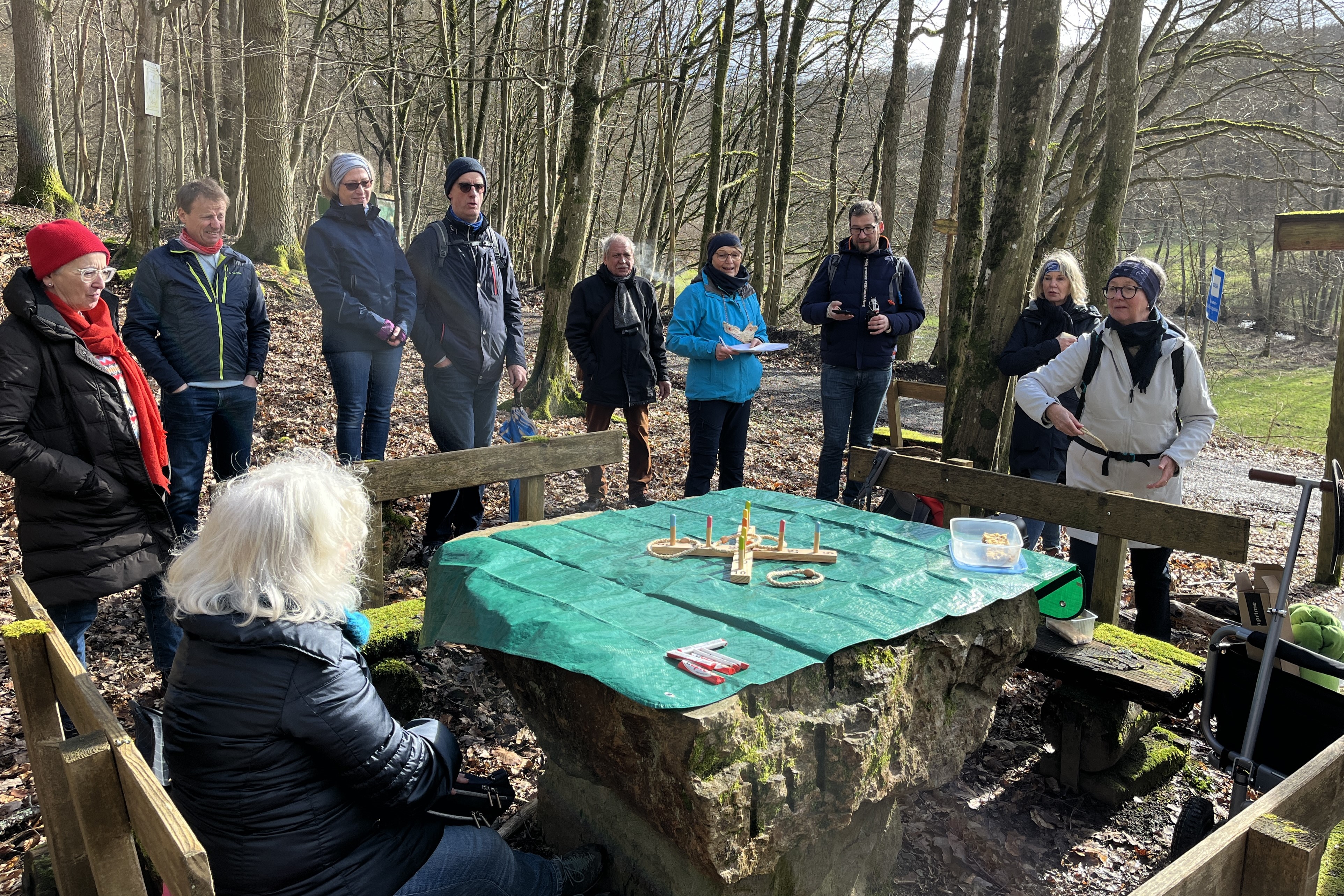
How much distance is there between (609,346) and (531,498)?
6.14 feet

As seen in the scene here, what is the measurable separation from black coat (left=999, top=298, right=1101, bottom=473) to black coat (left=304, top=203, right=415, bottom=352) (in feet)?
12.1

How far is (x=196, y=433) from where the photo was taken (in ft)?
14.2

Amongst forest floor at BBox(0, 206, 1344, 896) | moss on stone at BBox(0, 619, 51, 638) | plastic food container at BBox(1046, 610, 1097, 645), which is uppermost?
moss on stone at BBox(0, 619, 51, 638)

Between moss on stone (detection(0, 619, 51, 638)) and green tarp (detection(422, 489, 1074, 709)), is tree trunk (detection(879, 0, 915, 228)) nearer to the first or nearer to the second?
green tarp (detection(422, 489, 1074, 709))

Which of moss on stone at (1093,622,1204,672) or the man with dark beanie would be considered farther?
the man with dark beanie

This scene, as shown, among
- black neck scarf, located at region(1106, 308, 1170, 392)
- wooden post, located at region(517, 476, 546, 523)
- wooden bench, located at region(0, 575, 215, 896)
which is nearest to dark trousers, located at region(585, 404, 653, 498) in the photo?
wooden post, located at region(517, 476, 546, 523)

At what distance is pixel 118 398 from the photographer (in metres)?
3.29

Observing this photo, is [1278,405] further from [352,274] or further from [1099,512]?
[352,274]

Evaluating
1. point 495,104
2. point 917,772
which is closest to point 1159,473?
point 917,772

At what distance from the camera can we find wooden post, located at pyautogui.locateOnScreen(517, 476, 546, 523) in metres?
4.62

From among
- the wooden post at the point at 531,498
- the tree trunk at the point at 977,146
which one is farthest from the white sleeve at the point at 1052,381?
the wooden post at the point at 531,498

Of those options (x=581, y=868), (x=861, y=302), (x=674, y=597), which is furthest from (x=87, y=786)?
(x=861, y=302)

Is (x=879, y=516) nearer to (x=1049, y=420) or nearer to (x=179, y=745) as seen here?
(x=1049, y=420)

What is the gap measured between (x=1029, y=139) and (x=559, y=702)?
15.0ft
